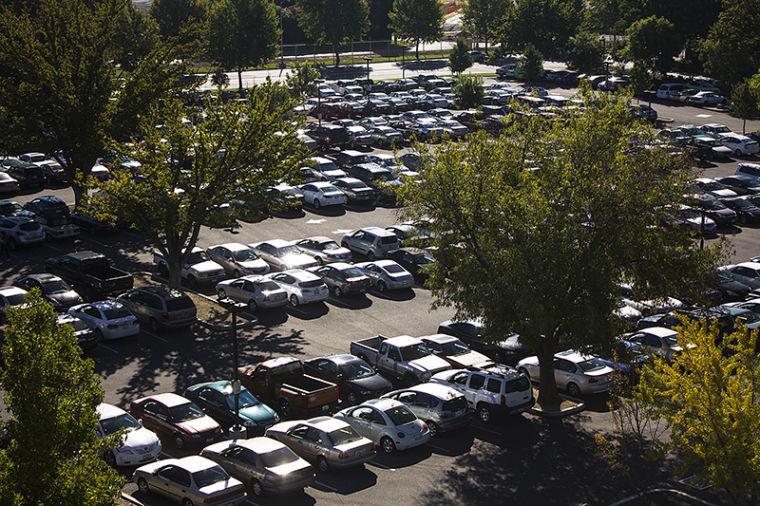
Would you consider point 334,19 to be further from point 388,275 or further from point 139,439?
point 139,439

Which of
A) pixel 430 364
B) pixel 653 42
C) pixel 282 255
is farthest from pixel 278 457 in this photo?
pixel 653 42

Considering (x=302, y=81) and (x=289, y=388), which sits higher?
(x=302, y=81)

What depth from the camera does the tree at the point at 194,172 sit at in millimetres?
37969

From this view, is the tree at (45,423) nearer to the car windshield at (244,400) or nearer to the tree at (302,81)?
the car windshield at (244,400)

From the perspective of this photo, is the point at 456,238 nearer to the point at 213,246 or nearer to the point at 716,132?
the point at 213,246

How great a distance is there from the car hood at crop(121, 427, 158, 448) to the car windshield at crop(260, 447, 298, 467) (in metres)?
3.48

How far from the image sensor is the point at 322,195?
2164 inches

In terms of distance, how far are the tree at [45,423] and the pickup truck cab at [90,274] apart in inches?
940

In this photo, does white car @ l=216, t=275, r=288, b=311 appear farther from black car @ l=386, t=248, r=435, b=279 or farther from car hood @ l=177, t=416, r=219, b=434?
car hood @ l=177, t=416, r=219, b=434

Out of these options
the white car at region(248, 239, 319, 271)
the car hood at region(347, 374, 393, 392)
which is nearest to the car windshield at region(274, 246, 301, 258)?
the white car at region(248, 239, 319, 271)

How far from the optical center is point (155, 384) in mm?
32375

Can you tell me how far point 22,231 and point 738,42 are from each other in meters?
58.3

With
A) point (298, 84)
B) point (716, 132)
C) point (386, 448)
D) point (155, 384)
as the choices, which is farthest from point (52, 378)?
point (298, 84)

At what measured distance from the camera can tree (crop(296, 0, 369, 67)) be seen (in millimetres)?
111625
